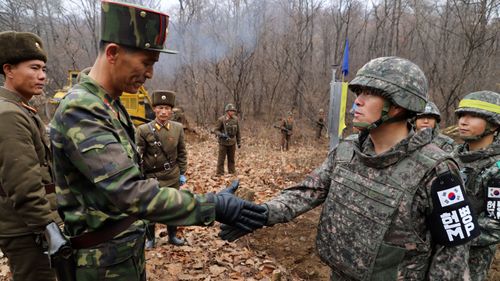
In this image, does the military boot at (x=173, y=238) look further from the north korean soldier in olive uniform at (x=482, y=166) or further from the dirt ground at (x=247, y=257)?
the north korean soldier in olive uniform at (x=482, y=166)

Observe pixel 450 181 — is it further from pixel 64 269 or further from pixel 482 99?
pixel 64 269

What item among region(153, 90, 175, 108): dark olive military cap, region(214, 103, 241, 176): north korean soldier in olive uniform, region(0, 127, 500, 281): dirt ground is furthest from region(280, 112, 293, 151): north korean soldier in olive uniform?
region(153, 90, 175, 108): dark olive military cap

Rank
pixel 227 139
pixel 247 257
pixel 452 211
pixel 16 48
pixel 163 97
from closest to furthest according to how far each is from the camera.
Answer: pixel 452 211
pixel 16 48
pixel 247 257
pixel 163 97
pixel 227 139

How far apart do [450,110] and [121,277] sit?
18.9 meters

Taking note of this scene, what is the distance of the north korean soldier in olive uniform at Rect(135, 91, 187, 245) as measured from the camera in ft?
15.5

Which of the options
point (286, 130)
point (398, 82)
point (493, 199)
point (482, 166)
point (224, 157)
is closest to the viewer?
point (398, 82)

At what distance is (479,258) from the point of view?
300 centimetres

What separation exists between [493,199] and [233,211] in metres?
2.39

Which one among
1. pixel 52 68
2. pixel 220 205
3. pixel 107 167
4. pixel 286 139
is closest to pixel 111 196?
pixel 107 167

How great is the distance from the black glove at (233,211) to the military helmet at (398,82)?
3.53ft

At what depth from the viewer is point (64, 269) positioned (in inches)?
77.7

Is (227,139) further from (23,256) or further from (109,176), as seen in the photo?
(109,176)

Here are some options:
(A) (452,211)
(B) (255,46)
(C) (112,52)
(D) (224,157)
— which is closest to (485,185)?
(A) (452,211)

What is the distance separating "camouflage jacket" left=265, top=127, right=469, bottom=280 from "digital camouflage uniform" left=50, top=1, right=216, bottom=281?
904 mm
